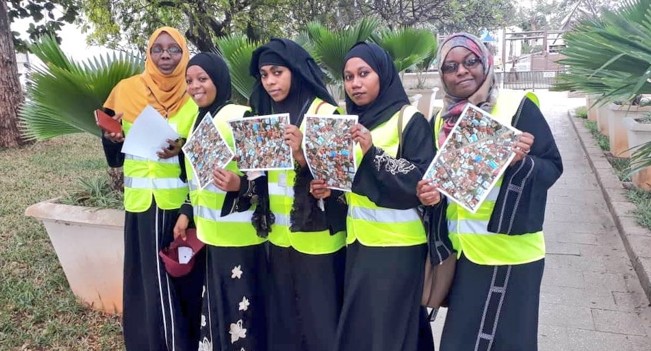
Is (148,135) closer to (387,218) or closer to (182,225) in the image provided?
(182,225)

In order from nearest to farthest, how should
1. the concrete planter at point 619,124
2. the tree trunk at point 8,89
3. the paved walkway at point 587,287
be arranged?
the paved walkway at point 587,287
the concrete planter at point 619,124
the tree trunk at point 8,89

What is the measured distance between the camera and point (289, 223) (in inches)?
84.3

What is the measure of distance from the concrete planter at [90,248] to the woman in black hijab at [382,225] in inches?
67.1

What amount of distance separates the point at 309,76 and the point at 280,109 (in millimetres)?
183

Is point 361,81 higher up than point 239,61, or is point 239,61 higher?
point 239,61

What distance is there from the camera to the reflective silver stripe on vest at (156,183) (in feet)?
8.03

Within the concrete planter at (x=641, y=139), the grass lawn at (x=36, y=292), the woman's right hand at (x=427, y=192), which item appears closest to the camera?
the woman's right hand at (x=427, y=192)

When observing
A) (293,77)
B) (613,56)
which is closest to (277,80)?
(293,77)

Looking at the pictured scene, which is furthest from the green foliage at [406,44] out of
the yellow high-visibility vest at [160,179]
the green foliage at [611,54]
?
the yellow high-visibility vest at [160,179]

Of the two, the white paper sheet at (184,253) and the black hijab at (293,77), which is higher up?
the black hijab at (293,77)

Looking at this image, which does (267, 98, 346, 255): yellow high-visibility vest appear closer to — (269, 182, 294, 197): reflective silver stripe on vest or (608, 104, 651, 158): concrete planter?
(269, 182, 294, 197): reflective silver stripe on vest

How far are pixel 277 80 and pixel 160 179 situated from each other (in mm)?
807

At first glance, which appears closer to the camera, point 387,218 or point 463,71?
point 463,71

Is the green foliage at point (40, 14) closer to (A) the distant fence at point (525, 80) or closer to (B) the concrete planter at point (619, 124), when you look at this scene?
(B) the concrete planter at point (619, 124)
